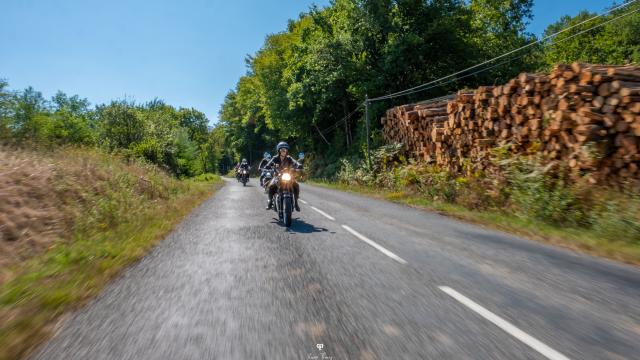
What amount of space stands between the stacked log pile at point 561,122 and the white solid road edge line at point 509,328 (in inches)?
276

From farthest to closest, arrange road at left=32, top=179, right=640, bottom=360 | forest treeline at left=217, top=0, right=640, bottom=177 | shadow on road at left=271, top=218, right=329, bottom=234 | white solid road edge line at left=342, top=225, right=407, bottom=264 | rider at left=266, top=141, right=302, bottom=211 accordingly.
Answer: forest treeline at left=217, top=0, right=640, bottom=177 → rider at left=266, top=141, right=302, bottom=211 → shadow on road at left=271, top=218, right=329, bottom=234 → white solid road edge line at left=342, top=225, right=407, bottom=264 → road at left=32, top=179, right=640, bottom=360

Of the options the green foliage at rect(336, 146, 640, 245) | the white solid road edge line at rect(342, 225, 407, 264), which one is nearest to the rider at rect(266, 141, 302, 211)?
the white solid road edge line at rect(342, 225, 407, 264)

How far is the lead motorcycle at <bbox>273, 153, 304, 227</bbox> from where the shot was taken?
9.29 m

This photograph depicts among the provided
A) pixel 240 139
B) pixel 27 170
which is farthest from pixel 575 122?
Answer: pixel 240 139

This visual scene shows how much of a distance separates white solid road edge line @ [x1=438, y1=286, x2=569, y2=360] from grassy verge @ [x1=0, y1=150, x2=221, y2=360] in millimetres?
3743

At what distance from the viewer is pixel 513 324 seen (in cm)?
346

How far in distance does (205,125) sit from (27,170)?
9479cm

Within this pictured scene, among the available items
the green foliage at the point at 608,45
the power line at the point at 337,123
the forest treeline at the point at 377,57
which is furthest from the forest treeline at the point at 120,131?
the green foliage at the point at 608,45

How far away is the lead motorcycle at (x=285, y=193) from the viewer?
9.29 m

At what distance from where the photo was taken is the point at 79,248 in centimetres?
653

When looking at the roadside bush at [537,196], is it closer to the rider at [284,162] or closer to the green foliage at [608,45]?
the rider at [284,162]

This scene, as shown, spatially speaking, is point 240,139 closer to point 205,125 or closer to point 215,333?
point 205,125

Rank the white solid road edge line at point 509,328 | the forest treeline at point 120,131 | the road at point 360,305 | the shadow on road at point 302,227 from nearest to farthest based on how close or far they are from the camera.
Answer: the white solid road edge line at point 509,328, the road at point 360,305, the shadow on road at point 302,227, the forest treeline at point 120,131

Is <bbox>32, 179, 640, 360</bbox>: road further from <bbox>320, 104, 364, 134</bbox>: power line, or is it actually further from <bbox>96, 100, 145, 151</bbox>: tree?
<bbox>320, 104, 364, 134</bbox>: power line
